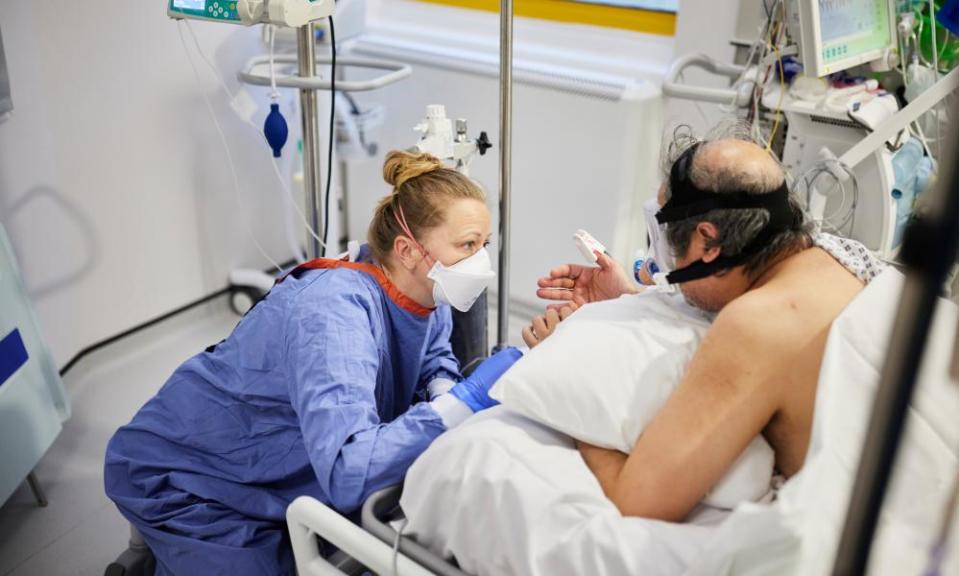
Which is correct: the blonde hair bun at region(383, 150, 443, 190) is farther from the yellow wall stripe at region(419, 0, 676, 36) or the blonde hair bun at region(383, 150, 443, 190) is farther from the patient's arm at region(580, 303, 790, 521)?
the yellow wall stripe at region(419, 0, 676, 36)

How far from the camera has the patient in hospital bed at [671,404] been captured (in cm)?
115

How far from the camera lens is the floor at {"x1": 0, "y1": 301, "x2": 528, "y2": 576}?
215 cm

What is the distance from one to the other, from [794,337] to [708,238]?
0.22 meters

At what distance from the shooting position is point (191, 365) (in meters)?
1.76

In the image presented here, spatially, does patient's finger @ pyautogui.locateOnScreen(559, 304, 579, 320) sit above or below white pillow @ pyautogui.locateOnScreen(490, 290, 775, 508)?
below

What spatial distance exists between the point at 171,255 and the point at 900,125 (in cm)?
246

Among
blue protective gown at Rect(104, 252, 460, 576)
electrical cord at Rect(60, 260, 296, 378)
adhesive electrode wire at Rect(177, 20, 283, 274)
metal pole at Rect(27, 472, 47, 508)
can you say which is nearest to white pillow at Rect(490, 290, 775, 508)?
blue protective gown at Rect(104, 252, 460, 576)

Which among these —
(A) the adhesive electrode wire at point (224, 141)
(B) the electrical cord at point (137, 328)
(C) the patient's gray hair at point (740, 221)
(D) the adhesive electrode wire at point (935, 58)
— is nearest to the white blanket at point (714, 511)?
(C) the patient's gray hair at point (740, 221)

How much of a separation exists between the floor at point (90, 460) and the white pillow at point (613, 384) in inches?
56.4

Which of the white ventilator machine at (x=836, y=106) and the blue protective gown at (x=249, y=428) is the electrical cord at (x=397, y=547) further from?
the white ventilator machine at (x=836, y=106)

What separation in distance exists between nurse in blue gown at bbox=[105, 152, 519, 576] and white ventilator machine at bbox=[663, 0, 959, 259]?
47.1 inches

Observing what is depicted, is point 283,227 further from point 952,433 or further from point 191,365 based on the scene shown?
point 952,433

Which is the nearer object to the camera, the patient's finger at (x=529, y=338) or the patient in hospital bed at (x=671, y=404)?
the patient in hospital bed at (x=671, y=404)

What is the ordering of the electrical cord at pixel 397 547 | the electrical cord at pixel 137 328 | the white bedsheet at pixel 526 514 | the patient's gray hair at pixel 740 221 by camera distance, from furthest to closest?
the electrical cord at pixel 137 328 < the patient's gray hair at pixel 740 221 < the electrical cord at pixel 397 547 < the white bedsheet at pixel 526 514
